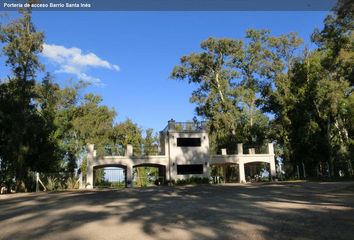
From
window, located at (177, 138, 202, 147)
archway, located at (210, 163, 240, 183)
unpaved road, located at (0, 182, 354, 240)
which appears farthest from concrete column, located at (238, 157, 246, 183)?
unpaved road, located at (0, 182, 354, 240)

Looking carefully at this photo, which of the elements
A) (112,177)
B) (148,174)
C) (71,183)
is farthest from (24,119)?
(148,174)

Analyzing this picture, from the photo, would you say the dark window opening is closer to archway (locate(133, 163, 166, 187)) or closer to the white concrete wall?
the white concrete wall

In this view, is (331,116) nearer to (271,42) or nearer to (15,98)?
(271,42)

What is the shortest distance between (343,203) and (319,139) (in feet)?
94.5

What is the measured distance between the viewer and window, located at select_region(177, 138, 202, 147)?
118 feet

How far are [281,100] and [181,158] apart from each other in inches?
488

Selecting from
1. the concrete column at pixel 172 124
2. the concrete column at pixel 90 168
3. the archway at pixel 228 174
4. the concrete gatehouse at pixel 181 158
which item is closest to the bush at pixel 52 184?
the concrete column at pixel 90 168

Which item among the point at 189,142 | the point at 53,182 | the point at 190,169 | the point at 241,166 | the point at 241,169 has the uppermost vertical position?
the point at 189,142

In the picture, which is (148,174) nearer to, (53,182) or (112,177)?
(112,177)

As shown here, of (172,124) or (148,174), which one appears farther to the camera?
(148,174)

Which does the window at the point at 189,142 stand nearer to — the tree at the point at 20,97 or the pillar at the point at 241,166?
the pillar at the point at 241,166

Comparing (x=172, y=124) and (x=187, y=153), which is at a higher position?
(x=172, y=124)

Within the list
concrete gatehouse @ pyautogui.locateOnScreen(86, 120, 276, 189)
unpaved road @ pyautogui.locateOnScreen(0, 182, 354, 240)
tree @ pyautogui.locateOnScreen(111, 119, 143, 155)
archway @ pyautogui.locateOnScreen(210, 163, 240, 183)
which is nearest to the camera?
unpaved road @ pyautogui.locateOnScreen(0, 182, 354, 240)

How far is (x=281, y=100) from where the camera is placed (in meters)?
39.8
